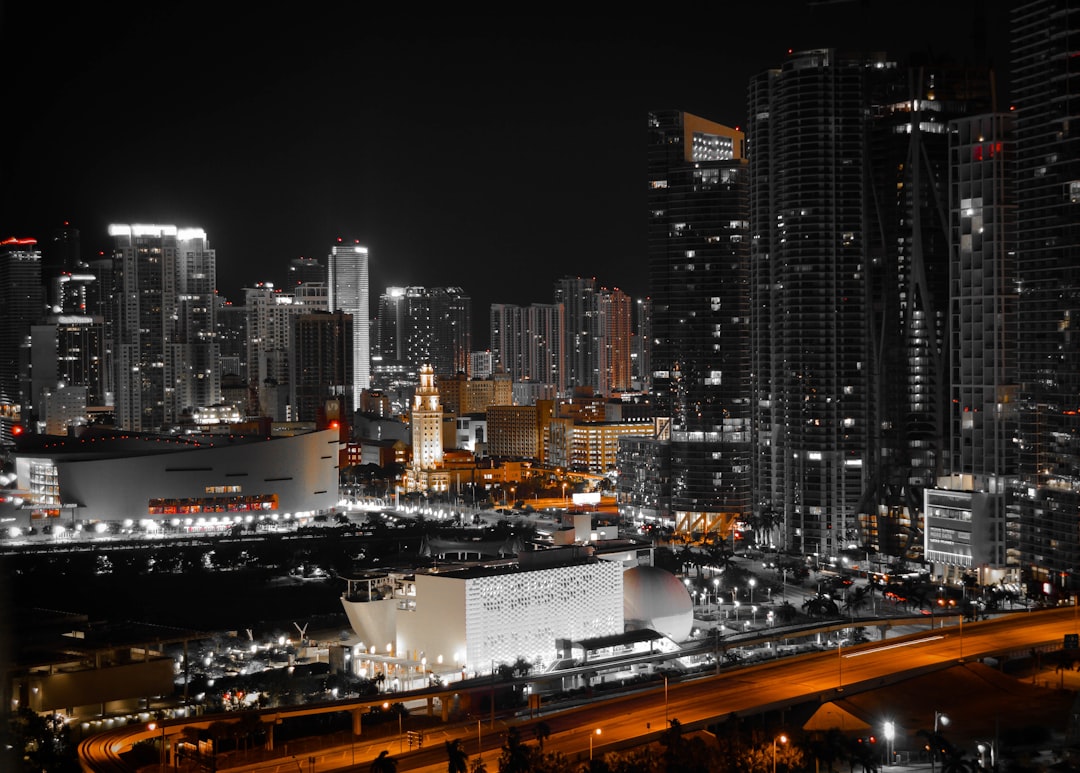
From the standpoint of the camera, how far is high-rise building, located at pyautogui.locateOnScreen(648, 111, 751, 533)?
17.3 m

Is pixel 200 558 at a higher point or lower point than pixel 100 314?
lower

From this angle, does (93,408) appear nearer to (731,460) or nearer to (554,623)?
(731,460)

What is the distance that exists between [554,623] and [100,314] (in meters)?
24.2

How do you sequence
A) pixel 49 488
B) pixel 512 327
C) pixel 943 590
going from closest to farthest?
pixel 943 590 < pixel 49 488 < pixel 512 327

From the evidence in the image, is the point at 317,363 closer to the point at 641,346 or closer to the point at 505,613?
the point at 641,346

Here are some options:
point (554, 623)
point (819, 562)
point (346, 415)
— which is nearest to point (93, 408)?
point (346, 415)

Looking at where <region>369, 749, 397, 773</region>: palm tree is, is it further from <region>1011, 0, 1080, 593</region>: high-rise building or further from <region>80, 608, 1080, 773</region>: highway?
<region>1011, 0, 1080, 593</region>: high-rise building

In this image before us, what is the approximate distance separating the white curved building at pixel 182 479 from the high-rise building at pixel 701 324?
5.95 meters

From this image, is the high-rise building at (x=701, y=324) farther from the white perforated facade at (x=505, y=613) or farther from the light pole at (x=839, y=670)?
the light pole at (x=839, y=670)

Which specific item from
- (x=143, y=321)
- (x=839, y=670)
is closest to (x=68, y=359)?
(x=143, y=321)

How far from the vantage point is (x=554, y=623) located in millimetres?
10188

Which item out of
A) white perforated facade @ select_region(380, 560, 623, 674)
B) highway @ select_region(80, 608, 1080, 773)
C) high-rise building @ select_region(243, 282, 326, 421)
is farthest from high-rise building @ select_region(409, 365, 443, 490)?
highway @ select_region(80, 608, 1080, 773)

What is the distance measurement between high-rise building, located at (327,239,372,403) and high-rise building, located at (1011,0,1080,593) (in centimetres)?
3075

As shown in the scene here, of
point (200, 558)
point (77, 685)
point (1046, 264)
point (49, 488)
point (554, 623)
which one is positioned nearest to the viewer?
point (77, 685)
